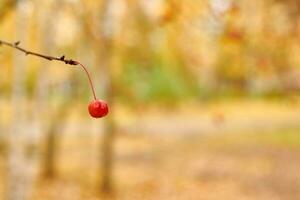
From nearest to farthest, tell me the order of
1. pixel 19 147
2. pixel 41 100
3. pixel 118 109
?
pixel 41 100 < pixel 19 147 < pixel 118 109

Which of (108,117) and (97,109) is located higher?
(108,117)

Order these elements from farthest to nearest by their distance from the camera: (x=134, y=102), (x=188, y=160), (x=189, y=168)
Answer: (x=134, y=102) → (x=188, y=160) → (x=189, y=168)

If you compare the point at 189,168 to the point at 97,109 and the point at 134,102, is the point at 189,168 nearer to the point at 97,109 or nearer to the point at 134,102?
the point at 134,102

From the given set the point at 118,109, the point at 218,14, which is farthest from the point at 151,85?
the point at 218,14

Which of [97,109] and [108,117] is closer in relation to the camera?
[97,109]

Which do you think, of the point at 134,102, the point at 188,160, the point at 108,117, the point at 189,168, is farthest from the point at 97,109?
the point at 134,102

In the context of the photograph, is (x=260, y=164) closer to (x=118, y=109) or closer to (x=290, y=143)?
(x=290, y=143)

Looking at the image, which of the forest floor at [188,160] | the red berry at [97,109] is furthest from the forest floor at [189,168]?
the red berry at [97,109]

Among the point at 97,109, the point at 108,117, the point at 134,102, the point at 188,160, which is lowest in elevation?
the point at 97,109
